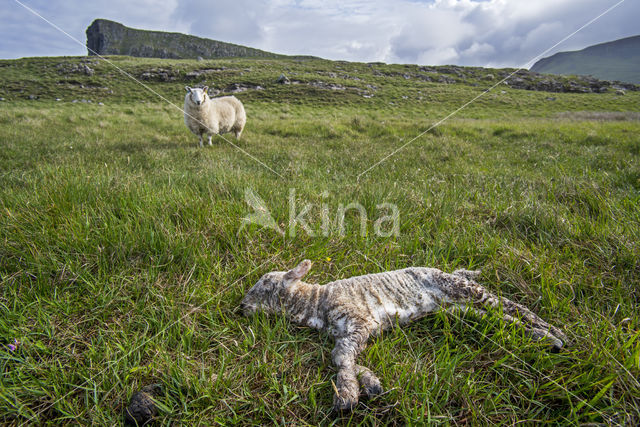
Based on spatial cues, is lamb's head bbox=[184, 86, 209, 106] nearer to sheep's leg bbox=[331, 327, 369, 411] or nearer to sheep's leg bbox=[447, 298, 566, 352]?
sheep's leg bbox=[331, 327, 369, 411]

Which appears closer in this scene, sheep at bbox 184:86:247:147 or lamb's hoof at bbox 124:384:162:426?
lamb's hoof at bbox 124:384:162:426

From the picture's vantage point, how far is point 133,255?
211 centimetres

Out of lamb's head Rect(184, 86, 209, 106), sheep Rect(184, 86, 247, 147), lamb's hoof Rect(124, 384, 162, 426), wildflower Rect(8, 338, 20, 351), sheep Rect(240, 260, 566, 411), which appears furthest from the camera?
sheep Rect(184, 86, 247, 147)

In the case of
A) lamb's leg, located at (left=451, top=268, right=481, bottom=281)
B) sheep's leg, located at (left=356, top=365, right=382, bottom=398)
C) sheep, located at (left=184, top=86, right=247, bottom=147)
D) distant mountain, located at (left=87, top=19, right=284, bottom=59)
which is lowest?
sheep's leg, located at (left=356, top=365, right=382, bottom=398)

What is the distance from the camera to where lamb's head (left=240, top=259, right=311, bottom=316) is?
172 cm

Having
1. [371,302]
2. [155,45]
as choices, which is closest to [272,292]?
[371,302]

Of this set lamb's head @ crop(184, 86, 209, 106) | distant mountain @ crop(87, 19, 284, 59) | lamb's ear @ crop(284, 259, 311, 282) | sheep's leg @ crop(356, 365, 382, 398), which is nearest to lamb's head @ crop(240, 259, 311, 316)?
lamb's ear @ crop(284, 259, 311, 282)

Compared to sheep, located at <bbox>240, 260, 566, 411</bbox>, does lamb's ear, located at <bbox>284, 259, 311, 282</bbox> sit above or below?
above

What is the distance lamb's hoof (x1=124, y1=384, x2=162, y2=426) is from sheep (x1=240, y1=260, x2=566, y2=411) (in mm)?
621

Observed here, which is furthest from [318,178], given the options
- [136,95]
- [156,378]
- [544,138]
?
[136,95]

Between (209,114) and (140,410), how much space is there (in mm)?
9567

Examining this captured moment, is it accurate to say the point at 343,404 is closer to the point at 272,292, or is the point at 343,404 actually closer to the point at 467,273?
the point at 272,292

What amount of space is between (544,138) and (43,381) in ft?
45.9

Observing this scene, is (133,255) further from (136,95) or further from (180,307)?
(136,95)
